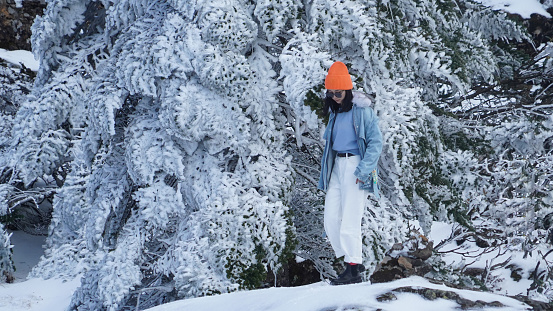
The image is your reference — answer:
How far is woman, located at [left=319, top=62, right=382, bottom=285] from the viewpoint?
176 inches

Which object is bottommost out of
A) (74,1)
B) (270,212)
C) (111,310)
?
(111,310)

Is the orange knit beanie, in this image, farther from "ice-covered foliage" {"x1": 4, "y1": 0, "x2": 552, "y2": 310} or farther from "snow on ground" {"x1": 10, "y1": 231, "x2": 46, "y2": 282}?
"snow on ground" {"x1": 10, "y1": 231, "x2": 46, "y2": 282}

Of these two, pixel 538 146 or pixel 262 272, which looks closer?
pixel 262 272

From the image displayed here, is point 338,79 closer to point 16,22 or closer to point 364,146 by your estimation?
point 364,146

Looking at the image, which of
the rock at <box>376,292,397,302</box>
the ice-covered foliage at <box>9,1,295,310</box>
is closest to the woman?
the rock at <box>376,292,397,302</box>

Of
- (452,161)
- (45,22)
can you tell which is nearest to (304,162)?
(452,161)

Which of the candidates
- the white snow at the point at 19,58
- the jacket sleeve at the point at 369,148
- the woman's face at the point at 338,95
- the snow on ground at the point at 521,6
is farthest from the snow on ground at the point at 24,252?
the snow on ground at the point at 521,6

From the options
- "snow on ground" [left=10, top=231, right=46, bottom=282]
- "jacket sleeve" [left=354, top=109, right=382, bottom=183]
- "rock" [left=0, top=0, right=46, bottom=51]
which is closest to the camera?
"jacket sleeve" [left=354, top=109, right=382, bottom=183]

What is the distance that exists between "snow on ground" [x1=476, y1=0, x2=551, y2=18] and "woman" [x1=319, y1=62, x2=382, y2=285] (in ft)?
23.6

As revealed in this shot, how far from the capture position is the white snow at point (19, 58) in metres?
13.4

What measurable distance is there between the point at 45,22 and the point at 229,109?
2.42 metres

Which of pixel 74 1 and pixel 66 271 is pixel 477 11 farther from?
pixel 66 271

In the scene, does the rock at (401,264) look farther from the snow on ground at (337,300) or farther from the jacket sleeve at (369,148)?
the jacket sleeve at (369,148)

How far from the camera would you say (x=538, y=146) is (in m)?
7.30
